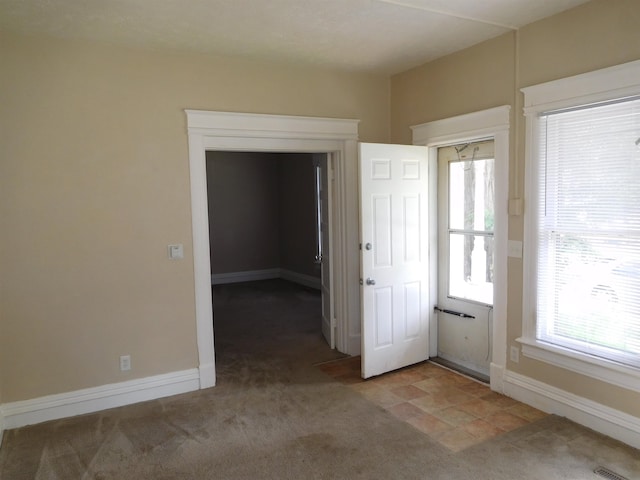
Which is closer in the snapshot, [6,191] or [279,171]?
[6,191]

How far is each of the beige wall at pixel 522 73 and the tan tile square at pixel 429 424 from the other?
78 centimetres

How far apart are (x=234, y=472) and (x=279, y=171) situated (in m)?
6.90

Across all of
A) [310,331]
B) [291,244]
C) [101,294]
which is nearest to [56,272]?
[101,294]

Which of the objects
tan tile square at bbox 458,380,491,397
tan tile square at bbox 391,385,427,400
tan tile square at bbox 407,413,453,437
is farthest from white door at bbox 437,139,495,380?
tan tile square at bbox 407,413,453,437

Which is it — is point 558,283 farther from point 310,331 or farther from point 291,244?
point 291,244

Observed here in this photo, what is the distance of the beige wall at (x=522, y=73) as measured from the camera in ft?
8.95

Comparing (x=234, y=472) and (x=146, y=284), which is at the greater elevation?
(x=146, y=284)

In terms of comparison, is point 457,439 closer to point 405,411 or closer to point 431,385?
point 405,411

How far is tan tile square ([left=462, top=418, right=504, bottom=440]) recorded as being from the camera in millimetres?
2951

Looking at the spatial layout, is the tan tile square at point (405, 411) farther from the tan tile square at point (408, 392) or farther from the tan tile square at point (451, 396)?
the tan tile square at point (451, 396)

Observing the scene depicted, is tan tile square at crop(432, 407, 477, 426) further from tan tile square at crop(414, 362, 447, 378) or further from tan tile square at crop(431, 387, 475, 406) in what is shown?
tan tile square at crop(414, 362, 447, 378)

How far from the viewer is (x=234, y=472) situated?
2607 millimetres

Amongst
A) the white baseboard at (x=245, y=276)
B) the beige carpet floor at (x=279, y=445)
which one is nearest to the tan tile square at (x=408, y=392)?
the beige carpet floor at (x=279, y=445)

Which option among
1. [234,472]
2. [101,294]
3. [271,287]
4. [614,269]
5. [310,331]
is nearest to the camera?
[234,472]
